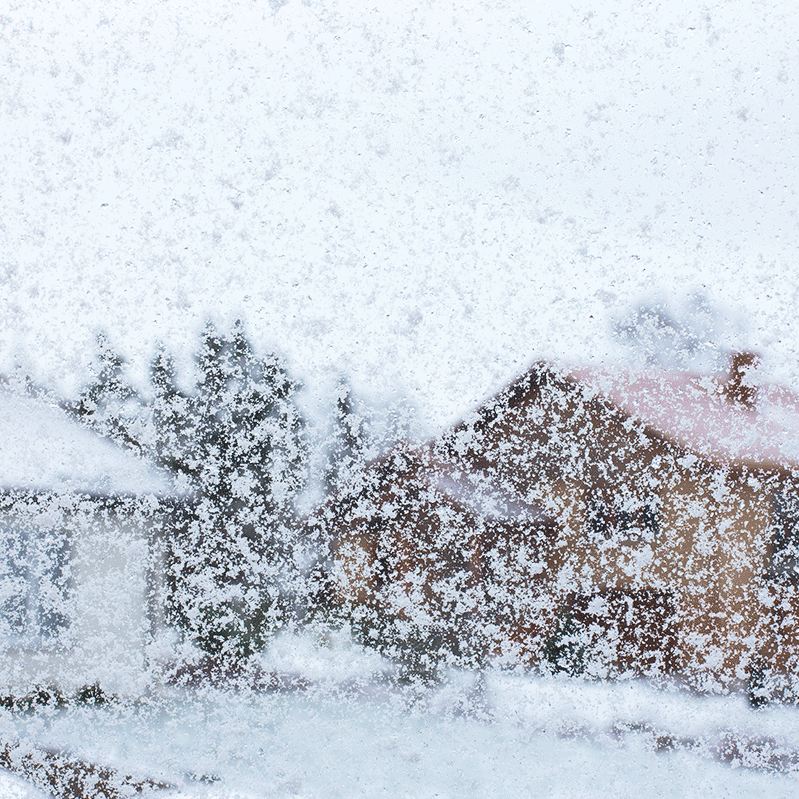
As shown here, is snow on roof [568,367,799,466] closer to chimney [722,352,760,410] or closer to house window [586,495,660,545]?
chimney [722,352,760,410]

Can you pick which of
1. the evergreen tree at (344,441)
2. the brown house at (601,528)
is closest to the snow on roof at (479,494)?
the brown house at (601,528)

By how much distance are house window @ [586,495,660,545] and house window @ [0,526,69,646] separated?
0.83m

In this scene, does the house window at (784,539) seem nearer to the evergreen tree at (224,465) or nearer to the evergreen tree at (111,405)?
the evergreen tree at (224,465)

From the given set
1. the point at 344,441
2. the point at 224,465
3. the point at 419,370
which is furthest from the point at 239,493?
the point at 419,370

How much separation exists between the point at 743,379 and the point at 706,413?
0.07m

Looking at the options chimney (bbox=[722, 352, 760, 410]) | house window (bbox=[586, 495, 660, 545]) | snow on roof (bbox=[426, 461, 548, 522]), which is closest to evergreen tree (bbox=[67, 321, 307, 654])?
snow on roof (bbox=[426, 461, 548, 522])

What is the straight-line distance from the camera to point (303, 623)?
0.71 m

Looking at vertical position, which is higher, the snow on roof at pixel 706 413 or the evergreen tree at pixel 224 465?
the snow on roof at pixel 706 413

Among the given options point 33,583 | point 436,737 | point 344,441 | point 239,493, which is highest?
point 344,441

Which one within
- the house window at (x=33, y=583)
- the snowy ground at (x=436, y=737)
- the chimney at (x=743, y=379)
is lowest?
Result: the snowy ground at (x=436, y=737)

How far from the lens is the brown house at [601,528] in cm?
68

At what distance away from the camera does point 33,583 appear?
710 millimetres

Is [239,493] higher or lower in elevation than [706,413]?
lower

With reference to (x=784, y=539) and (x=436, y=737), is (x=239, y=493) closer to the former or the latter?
(x=436, y=737)
